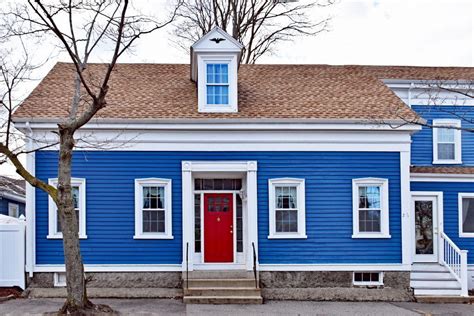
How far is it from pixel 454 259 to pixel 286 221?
5.34 m

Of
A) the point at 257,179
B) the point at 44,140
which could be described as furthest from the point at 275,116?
the point at 44,140

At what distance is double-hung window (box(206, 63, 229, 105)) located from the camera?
19188 mm

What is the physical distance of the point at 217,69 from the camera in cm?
1942

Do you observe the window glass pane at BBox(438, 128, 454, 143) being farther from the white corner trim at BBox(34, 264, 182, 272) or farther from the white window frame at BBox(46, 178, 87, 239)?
the white window frame at BBox(46, 178, 87, 239)

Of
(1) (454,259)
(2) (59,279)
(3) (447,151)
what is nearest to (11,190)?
(2) (59,279)

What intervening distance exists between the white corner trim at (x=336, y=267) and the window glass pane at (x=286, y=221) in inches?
40.3

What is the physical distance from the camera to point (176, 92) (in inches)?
802

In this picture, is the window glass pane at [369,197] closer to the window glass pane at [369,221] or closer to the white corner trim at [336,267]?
the window glass pane at [369,221]

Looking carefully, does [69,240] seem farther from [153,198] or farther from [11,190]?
[11,190]

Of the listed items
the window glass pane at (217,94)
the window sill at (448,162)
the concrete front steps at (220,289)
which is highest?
the window glass pane at (217,94)

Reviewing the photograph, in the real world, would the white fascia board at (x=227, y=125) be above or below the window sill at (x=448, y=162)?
above

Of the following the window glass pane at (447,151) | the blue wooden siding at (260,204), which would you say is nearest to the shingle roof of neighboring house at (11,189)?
the blue wooden siding at (260,204)

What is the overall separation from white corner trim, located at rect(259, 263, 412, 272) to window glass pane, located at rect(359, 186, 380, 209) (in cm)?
171

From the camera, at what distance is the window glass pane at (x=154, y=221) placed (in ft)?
60.0
